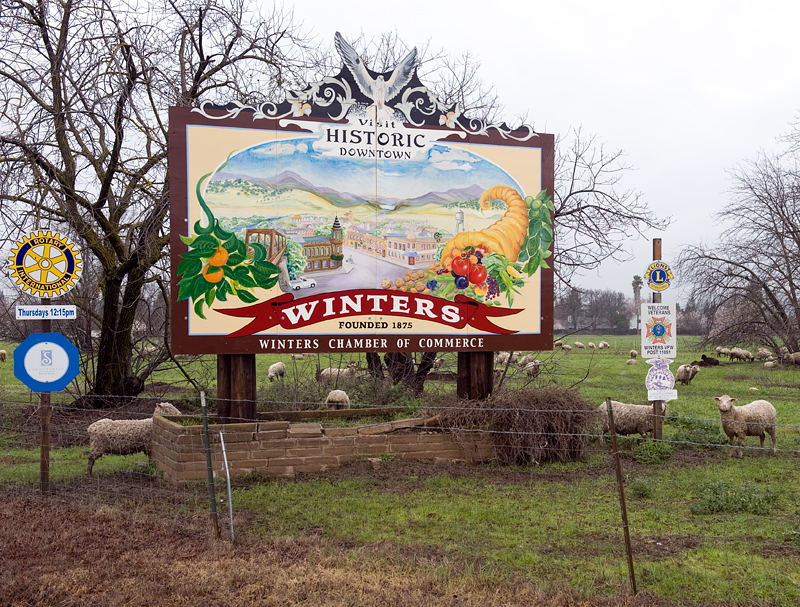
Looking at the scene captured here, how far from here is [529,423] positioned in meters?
10.7

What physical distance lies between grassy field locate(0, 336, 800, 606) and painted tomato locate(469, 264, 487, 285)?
2332 millimetres

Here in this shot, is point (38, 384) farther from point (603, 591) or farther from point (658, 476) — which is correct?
point (658, 476)

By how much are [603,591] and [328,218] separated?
7.04 metres

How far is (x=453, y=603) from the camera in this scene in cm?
527

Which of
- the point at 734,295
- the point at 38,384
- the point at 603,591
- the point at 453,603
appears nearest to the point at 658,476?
the point at 603,591

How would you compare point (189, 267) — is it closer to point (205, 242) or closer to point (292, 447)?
point (205, 242)

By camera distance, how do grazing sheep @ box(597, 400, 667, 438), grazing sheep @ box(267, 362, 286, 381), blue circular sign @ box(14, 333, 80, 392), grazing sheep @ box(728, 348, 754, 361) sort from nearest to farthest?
blue circular sign @ box(14, 333, 80, 392) < grazing sheep @ box(597, 400, 667, 438) < grazing sheep @ box(267, 362, 286, 381) < grazing sheep @ box(728, 348, 754, 361)

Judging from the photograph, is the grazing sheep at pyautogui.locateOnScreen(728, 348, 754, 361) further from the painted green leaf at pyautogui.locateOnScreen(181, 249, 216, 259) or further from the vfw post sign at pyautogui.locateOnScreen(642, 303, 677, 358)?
the painted green leaf at pyautogui.locateOnScreen(181, 249, 216, 259)

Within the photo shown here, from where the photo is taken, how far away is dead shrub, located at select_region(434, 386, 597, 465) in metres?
10.6

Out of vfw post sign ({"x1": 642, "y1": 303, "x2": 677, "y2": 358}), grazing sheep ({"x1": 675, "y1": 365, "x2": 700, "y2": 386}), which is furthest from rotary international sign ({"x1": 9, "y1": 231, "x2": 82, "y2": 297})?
grazing sheep ({"x1": 675, "y1": 365, "x2": 700, "y2": 386})

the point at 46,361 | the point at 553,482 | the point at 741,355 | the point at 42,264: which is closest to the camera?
the point at 46,361

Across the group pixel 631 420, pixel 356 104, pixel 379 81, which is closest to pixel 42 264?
pixel 356 104

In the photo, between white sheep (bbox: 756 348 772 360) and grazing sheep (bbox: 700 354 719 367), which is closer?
grazing sheep (bbox: 700 354 719 367)

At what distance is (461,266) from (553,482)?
372 cm
